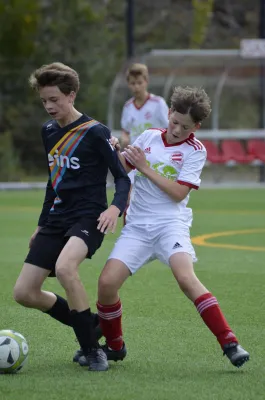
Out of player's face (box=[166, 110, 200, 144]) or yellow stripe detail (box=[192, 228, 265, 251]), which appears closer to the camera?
player's face (box=[166, 110, 200, 144])

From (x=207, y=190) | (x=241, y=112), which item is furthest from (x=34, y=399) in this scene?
(x=241, y=112)

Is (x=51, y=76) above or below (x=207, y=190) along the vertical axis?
above

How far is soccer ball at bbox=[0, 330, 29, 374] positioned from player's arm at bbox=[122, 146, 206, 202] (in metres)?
1.21

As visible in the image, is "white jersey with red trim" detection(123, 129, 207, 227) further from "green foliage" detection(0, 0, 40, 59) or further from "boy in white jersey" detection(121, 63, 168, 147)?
"green foliage" detection(0, 0, 40, 59)

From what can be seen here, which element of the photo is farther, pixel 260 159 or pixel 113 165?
pixel 260 159

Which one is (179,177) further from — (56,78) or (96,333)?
(96,333)

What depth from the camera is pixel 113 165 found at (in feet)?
20.9

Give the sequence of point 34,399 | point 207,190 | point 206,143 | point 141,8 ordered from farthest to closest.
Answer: point 141,8
point 206,143
point 207,190
point 34,399

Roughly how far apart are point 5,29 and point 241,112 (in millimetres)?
7739

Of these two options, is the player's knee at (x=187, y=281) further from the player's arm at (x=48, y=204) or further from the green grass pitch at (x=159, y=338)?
the player's arm at (x=48, y=204)

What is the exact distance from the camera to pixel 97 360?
6.16 metres

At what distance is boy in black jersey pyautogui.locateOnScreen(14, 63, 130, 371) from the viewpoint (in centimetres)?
632

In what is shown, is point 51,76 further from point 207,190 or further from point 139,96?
point 207,190

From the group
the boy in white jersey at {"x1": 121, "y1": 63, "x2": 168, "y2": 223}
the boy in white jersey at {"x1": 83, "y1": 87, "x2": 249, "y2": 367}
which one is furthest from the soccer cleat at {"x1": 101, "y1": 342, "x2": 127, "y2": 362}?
the boy in white jersey at {"x1": 121, "y1": 63, "x2": 168, "y2": 223}
